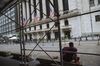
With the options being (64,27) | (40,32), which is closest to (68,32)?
(64,27)

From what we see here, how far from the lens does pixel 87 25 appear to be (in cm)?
3369

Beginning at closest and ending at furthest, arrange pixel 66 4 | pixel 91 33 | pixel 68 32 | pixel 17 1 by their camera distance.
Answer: pixel 17 1 < pixel 91 33 < pixel 68 32 < pixel 66 4

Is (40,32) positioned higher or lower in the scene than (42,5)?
lower

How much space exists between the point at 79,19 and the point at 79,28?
169cm

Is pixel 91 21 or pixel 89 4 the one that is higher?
pixel 89 4

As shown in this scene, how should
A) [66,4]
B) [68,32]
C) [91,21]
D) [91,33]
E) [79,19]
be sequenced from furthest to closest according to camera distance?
[66,4], [68,32], [79,19], [91,21], [91,33]

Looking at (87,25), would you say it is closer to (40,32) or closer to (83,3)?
(83,3)

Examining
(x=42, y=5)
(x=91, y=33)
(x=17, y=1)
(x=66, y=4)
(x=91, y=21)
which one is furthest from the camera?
(x=42, y=5)

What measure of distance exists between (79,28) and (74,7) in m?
4.40

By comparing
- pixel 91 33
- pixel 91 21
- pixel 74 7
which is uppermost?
pixel 74 7

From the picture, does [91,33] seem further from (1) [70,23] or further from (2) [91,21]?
(1) [70,23]

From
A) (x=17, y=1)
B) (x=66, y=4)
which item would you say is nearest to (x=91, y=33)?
(x=66, y=4)

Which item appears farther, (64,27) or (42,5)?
(42,5)

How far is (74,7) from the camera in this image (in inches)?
1451
